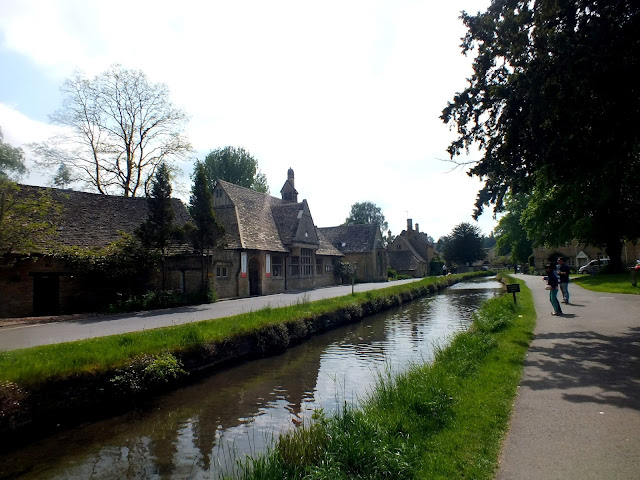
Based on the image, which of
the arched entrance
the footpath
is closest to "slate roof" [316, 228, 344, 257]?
the arched entrance

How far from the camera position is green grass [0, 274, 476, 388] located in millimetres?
7824

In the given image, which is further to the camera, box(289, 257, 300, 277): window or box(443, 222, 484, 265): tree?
box(443, 222, 484, 265): tree

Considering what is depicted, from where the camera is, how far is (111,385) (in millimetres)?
8625

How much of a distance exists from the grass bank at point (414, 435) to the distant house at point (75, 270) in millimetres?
17439

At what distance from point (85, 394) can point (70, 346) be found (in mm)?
2062

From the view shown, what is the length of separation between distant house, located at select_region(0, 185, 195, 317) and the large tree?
55.6 ft

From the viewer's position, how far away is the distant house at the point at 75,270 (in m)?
18.6

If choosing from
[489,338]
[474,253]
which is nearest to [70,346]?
[489,338]

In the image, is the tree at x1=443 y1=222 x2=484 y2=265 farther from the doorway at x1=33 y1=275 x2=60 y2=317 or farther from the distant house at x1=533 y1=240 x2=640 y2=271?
the doorway at x1=33 y1=275 x2=60 y2=317

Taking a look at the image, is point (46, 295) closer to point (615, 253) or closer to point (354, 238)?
point (615, 253)

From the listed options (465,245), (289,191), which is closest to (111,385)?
(289,191)

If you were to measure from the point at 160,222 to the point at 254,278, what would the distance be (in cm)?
1053

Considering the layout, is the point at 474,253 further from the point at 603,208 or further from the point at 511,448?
the point at 511,448

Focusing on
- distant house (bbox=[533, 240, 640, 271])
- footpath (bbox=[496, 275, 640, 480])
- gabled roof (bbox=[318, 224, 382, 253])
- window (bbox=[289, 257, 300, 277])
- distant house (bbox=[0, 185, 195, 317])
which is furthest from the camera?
distant house (bbox=[533, 240, 640, 271])
